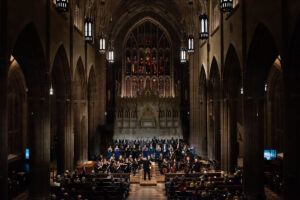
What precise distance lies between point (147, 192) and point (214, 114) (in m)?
9.78

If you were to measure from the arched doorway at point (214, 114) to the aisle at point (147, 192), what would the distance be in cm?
632

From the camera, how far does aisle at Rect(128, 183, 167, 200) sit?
68.8ft

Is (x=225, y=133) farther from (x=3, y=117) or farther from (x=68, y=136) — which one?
(x=3, y=117)

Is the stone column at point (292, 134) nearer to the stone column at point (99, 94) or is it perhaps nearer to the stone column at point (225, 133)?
the stone column at point (225, 133)

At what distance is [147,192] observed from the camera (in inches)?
890

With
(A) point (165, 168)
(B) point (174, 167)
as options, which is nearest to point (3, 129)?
(B) point (174, 167)

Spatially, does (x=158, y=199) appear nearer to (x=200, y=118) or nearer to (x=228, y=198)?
(x=228, y=198)

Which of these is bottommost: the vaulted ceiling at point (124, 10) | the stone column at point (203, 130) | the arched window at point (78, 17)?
the stone column at point (203, 130)

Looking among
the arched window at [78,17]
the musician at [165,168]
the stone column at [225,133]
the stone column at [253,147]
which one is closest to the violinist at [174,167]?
the musician at [165,168]

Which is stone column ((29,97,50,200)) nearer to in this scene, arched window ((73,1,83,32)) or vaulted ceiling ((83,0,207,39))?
arched window ((73,1,83,32))

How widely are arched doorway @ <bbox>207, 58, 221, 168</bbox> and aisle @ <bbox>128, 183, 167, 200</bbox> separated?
20.7 feet

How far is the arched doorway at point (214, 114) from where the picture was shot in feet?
93.0

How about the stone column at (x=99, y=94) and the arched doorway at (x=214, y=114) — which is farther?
the stone column at (x=99, y=94)

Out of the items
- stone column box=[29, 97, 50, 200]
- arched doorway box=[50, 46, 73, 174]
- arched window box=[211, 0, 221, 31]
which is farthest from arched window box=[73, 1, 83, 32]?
arched window box=[211, 0, 221, 31]
